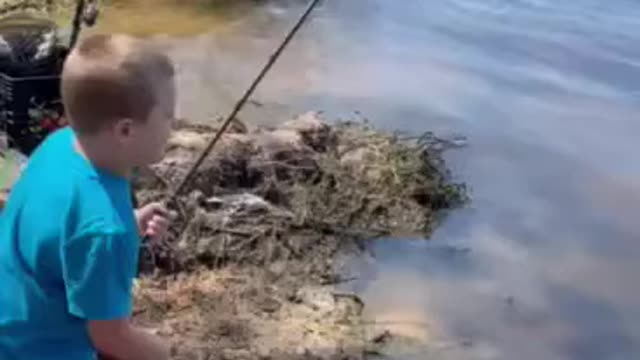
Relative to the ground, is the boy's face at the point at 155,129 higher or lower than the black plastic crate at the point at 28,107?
higher

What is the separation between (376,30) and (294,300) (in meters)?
5.22

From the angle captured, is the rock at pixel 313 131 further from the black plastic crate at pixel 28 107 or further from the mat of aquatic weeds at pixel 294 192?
the black plastic crate at pixel 28 107

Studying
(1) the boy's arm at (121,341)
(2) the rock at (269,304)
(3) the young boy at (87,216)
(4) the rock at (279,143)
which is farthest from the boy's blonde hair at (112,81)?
(4) the rock at (279,143)

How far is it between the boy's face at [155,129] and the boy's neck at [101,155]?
3cm

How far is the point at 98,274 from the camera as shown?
2.23 metres

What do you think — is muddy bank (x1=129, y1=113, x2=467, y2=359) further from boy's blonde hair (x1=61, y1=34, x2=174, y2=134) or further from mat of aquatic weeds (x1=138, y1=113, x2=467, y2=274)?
boy's blonde hair (x1=61, y1=34, x2=174, y2=134)

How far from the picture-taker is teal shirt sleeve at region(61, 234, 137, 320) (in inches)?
87.7

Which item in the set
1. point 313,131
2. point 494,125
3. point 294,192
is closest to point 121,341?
point 294,192

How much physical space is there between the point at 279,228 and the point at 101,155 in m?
3.43

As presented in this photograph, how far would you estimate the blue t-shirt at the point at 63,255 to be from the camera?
2236 mm

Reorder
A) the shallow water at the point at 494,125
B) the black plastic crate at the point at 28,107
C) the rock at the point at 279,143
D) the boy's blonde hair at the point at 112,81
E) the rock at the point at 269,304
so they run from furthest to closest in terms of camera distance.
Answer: the rock at the point at 279,143
the shallow water at the point at 494,125
the black plastic crate at the point at 28,107
the rock at the point at 269,304
the boy's blonde hair at the point at 112,81

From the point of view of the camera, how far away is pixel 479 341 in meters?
5.32

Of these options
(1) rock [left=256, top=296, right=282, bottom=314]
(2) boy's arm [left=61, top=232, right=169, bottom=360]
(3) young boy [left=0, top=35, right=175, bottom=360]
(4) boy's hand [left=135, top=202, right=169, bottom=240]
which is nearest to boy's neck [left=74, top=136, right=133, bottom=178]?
(3) young boy [left=0, top=35, right=175, bottom=360]

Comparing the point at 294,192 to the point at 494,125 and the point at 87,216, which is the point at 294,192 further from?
the point at 87,216
